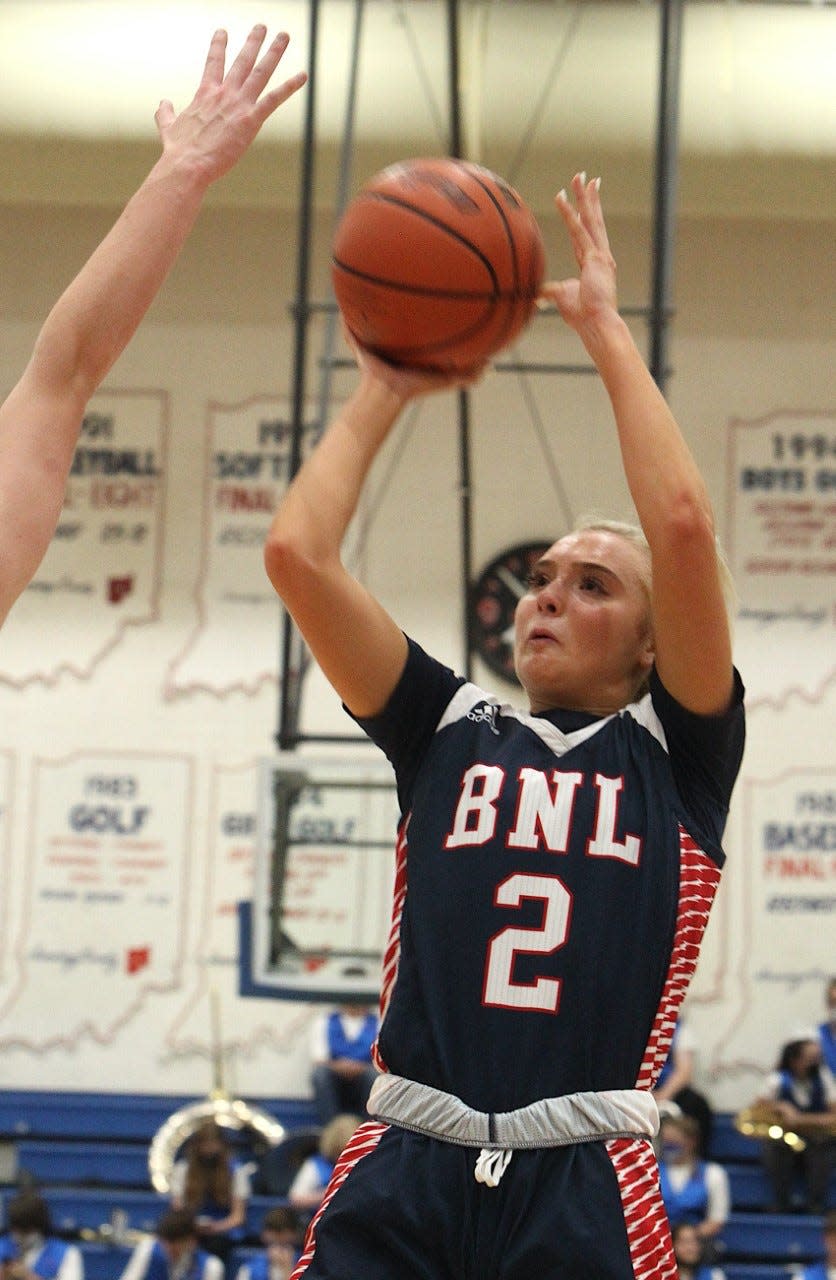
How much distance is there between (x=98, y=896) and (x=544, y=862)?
30.0 ft

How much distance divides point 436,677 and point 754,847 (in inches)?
348

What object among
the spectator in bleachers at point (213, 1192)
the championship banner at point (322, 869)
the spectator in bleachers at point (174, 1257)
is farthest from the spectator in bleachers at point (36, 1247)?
the championship banner at point (322, 869)

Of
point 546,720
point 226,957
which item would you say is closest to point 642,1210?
point 546,720

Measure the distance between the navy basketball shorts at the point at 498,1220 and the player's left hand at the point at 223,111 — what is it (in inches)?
48.3

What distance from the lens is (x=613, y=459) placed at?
1124 centimetres

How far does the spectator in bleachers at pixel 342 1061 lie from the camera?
33.4 ft

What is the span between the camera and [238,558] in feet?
37.1

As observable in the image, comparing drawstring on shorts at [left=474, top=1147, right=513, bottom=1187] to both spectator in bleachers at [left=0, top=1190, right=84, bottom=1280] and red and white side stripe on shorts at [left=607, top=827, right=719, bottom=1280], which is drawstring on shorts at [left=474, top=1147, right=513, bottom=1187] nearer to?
red and white side stripe on shorts at [left=607, top=827, right=719, bottom=1280]

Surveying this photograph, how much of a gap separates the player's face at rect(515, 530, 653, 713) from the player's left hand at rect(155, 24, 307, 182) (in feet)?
2.67

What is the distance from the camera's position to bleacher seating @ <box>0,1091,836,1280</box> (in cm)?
916

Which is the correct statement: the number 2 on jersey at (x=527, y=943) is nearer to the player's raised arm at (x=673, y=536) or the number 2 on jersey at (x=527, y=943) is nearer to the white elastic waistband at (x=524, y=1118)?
the white elastic waistband at (x=524, y=1118)

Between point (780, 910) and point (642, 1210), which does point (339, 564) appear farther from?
point (780, 910)

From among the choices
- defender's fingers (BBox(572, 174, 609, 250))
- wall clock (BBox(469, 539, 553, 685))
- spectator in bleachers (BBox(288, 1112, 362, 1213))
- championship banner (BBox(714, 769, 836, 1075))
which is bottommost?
spectator in bleachers (BBox(288, 1112, 362, 1213))

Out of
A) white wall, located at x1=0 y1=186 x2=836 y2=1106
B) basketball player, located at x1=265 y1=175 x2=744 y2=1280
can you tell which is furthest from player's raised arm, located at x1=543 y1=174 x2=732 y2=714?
white wall, located at x1=0 y1=186 x2=836 y2=1106
